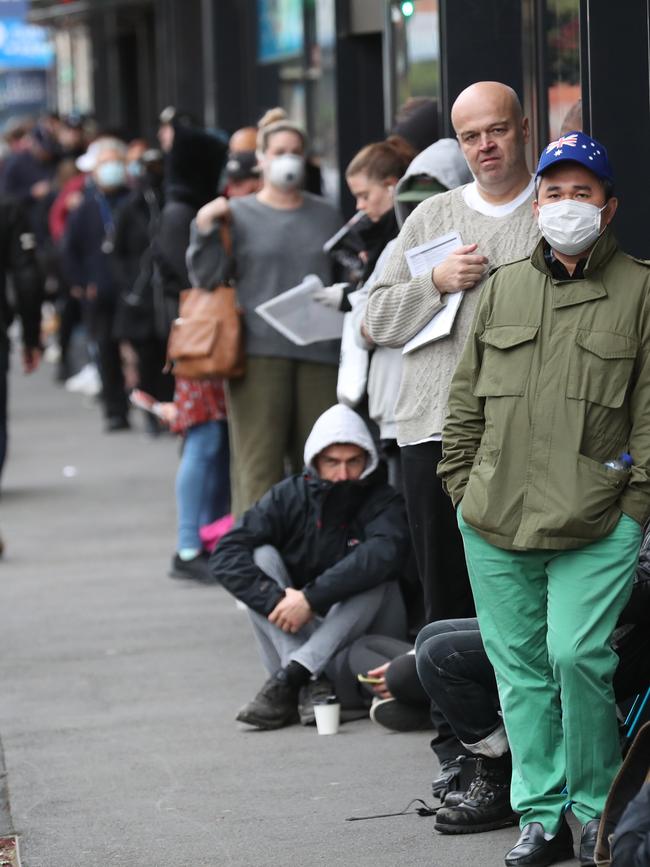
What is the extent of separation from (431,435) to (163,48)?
518 inches

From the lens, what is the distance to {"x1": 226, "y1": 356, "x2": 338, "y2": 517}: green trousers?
7.74 meters

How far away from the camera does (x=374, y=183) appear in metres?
6.57

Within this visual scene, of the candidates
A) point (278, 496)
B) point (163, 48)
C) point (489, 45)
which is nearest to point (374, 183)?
point (489, 45)

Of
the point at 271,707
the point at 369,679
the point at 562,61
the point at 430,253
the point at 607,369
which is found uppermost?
the point at 562,61

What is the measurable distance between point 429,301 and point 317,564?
139 centimetres

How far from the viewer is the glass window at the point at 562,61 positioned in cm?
656

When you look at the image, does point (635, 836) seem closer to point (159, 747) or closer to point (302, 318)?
point (159, 747)

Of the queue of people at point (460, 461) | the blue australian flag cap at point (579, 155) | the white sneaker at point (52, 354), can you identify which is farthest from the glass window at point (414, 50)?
the white sneaker at point (52, 354)

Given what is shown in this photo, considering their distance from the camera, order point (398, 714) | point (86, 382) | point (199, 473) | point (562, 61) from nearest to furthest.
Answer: point (398, 714) < point (562, 61) < point (199, 473) < point (86, 382)

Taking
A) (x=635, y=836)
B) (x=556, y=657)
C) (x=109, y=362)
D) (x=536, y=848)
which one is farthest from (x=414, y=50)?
(x=109, y=362)

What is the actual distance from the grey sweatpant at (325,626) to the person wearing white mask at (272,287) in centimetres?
139

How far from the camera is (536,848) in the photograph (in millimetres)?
4625

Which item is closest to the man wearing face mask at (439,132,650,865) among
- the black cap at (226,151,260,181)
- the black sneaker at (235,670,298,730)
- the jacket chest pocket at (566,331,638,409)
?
the jacket chest pocket at (566,331,638,409)

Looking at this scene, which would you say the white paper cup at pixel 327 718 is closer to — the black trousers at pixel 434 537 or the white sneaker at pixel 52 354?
the black trousers at pixel 434 537
